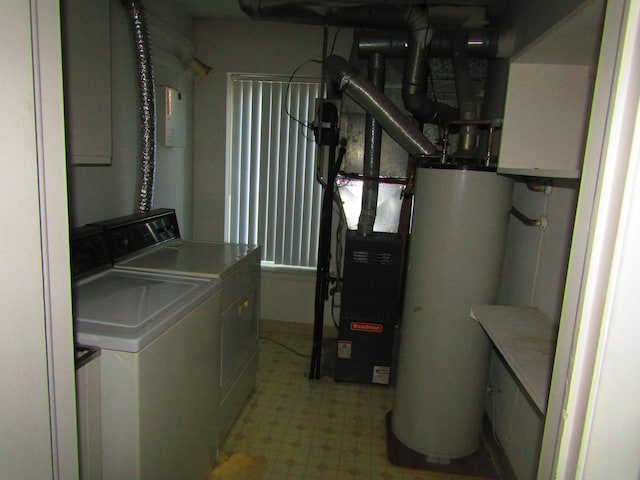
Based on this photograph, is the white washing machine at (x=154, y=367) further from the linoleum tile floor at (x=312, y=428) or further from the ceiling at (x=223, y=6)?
the ceiling at (x=223, y=6)

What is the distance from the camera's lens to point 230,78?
3424mm

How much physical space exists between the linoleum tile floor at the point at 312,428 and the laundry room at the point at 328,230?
1 centimetres

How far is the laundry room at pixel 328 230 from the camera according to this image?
1.38 metres

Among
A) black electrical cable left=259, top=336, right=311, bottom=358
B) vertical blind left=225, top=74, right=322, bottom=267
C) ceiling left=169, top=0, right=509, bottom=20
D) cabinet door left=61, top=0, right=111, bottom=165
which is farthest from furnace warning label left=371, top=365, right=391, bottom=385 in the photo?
ceiling left=169, top=0, right=509, bottom=20

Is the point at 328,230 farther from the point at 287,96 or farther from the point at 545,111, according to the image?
the point at 545,111

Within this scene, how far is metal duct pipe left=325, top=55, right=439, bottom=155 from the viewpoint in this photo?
8.37 feet

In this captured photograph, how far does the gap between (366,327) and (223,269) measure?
121 cm

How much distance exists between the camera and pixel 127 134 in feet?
8.13

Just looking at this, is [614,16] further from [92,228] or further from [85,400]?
[92,228]

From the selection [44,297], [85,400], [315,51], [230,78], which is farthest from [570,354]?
[230,78]

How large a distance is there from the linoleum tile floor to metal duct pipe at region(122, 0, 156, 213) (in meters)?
1.39

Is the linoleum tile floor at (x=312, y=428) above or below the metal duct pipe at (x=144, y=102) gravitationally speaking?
below

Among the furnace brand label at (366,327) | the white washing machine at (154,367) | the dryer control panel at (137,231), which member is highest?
the dryer control panel at (137,231)

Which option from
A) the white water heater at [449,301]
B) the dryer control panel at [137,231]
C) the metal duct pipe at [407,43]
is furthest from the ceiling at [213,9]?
the white water heater at [449,301]
